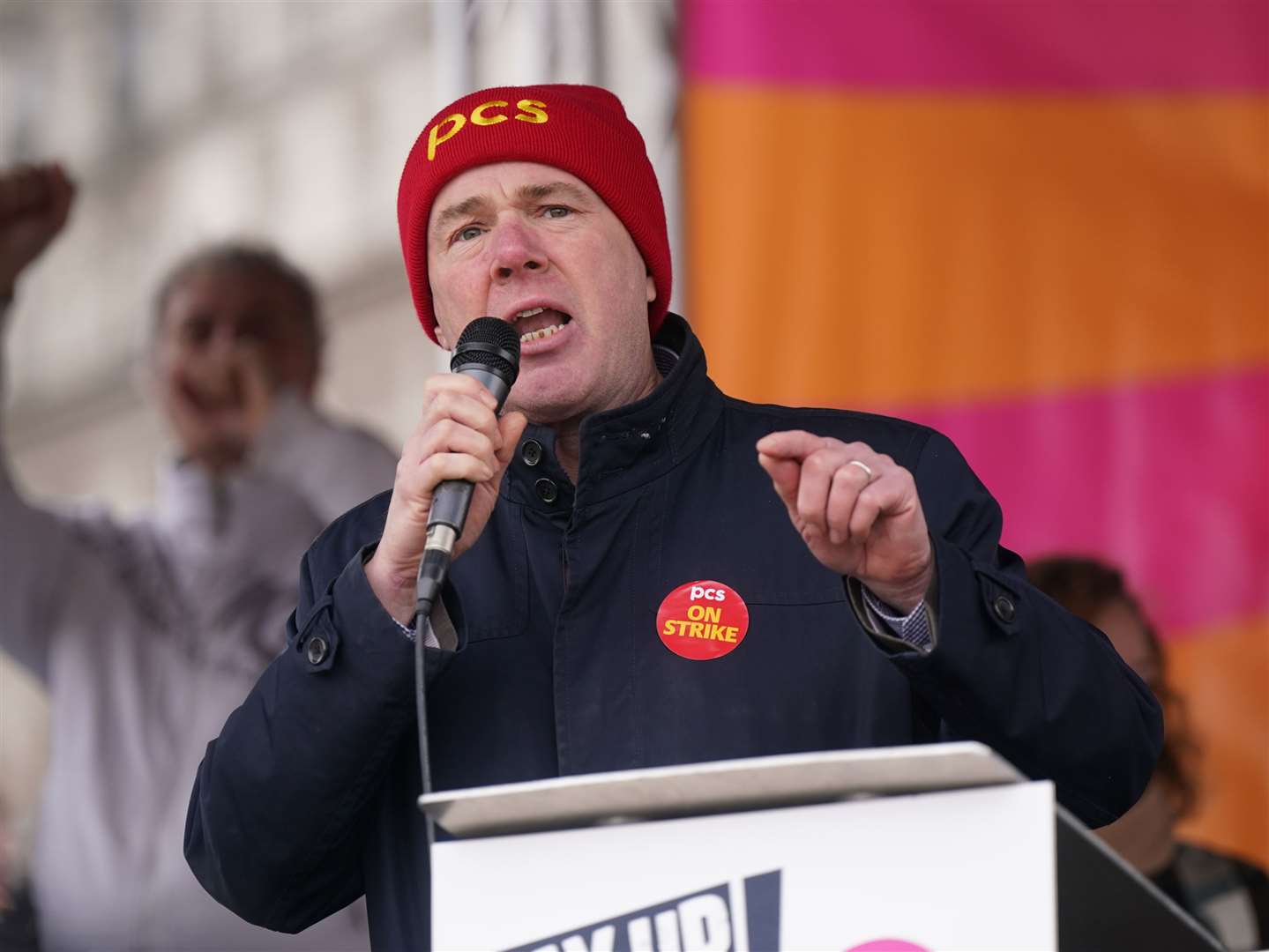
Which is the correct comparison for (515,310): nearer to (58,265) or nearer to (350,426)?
(350,426)

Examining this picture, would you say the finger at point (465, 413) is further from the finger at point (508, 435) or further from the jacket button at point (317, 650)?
the jacket button at point (317, 650)

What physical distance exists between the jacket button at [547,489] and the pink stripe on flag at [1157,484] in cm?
205

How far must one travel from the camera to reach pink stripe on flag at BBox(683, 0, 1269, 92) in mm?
3766

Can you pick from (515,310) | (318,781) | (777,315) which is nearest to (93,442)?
(777,315)

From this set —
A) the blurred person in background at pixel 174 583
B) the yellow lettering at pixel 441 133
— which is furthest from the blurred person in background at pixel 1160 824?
the yellow lettering at pixel 441 133

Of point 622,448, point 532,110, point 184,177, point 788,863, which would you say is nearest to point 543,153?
point 532,110

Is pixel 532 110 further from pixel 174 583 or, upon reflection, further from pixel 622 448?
pixel 174 583

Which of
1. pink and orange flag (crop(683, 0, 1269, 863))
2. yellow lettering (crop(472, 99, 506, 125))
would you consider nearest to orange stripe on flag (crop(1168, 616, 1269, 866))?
pink and orange flag (crop(683, 0, 1269, 863))

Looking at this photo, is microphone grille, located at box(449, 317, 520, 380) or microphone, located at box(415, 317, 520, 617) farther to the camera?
microphone grille, located at box(449, 317, 520, 380)

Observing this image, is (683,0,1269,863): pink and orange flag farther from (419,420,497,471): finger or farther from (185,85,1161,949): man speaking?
(419,420,497,471): finger

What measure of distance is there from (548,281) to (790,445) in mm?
661

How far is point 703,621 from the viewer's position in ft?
6.36

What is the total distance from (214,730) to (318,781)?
192 centimetres

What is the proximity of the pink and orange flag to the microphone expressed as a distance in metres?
1.99
